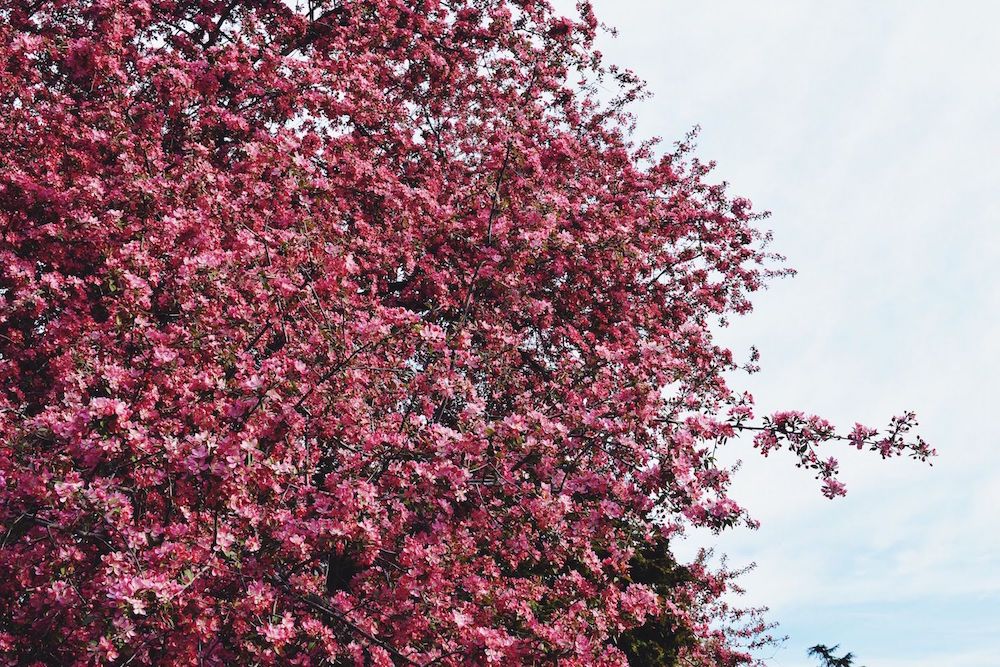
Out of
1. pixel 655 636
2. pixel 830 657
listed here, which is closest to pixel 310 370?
pixel 655 636

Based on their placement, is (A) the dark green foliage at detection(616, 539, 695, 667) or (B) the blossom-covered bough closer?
(B) the blossom-covered bough

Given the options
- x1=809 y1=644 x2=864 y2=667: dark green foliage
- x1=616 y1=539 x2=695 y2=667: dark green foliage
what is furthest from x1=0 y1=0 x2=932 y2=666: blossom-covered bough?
x1=809 y1=644 x2=864 y2=667: dark green foliage

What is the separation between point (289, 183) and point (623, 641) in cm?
985

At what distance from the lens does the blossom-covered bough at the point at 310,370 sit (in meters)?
5.90

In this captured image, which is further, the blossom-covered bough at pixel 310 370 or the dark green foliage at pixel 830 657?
the dark green foliage at pixel 830 657

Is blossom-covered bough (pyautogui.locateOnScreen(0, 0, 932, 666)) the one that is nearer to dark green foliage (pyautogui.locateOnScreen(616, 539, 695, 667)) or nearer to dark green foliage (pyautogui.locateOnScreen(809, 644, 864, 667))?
dark green foliage (pyautogui.locateOnScreen(616, 539, 695, 667))

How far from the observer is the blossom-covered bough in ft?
19.4

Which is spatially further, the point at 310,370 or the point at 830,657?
the point at 830,657

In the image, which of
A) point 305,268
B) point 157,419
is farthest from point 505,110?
point 157,419

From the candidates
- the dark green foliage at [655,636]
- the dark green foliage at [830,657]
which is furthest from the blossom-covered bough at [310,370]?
the dark green foliage at [830,657]

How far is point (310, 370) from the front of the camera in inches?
262

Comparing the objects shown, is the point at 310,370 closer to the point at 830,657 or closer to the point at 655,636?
the point at 655,636

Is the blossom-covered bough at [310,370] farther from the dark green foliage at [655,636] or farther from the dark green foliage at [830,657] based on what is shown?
the dark green foliage at [830,657]

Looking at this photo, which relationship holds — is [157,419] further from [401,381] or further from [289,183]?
[289,183]
